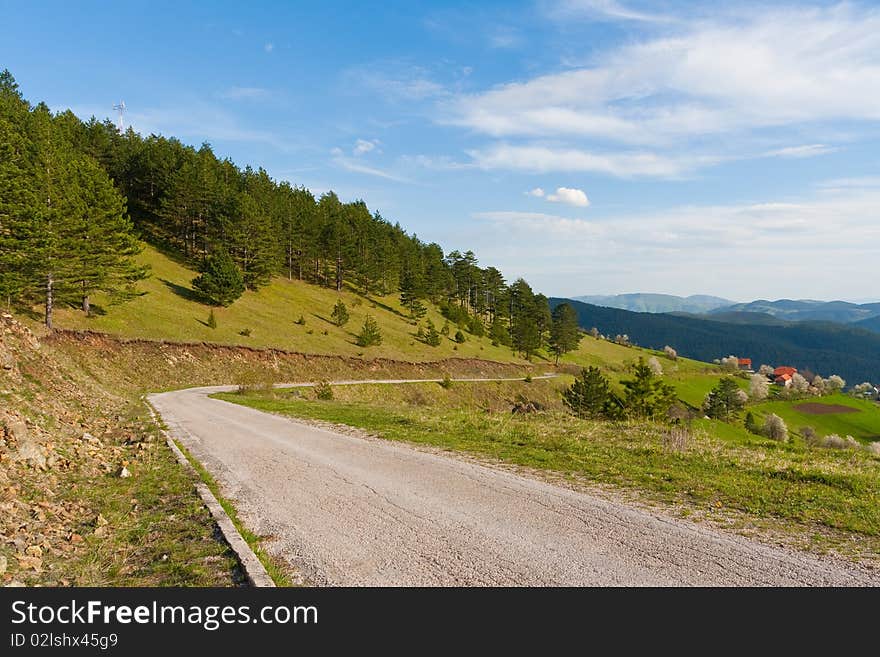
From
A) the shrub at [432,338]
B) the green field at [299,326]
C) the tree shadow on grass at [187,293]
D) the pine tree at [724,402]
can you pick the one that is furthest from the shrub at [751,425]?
the tree shadow on grass at [187,293]

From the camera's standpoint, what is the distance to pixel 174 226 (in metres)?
77.0

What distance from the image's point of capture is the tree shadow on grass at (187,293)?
5803 centimetres

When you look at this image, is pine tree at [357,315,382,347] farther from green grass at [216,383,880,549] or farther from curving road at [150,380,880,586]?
curving road at [150,380,880,586]

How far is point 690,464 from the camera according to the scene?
1252cm

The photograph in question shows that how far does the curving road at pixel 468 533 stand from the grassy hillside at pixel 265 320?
133 feet

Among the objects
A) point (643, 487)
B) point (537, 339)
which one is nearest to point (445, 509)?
point (643, 487)

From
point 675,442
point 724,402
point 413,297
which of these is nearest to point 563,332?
point 413,297

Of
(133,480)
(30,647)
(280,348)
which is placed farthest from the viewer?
(280,348)

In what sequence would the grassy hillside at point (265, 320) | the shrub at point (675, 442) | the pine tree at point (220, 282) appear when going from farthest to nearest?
1. the pine tree at point (220, 282)
2. the grassy hillside at point (265, 320)
3. the shrub at point (675, 442)

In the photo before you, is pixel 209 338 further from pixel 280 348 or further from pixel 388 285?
pixel 388 285

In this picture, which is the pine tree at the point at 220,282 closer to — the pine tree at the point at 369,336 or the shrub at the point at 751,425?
the pine tree at the point at 369,336

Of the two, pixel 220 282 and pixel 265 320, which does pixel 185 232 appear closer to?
pixel 220 282

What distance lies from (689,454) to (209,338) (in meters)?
47.3

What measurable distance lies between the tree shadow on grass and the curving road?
51.3 meters
